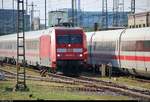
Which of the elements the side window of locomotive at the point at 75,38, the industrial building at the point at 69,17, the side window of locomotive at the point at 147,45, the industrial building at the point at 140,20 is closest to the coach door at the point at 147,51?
the side window of locomotive at the point at 147,45

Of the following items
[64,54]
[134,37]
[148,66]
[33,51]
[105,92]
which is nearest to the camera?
[105,92]

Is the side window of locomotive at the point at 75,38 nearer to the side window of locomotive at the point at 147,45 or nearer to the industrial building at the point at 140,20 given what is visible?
the side window of locomotive at the point at 147,45

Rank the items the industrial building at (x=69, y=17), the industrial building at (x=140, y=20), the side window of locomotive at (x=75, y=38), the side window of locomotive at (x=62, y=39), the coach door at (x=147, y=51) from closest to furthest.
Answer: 1. the coach door at (x=147, y=51)
2. the side window of locomotive at (x=62, y=39)
3. the side window of locomotive at (x=75, y=38)
4. the industrial building at (x=69, y=17)
5. the industrial building at (x=140, y=20)

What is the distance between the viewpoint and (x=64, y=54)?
36.3 meters

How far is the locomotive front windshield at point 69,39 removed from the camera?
36.6 metres

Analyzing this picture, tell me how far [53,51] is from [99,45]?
21.0 feet

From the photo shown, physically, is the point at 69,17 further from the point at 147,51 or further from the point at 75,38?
the point at 147,51

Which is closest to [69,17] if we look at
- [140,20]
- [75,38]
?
[140,20]

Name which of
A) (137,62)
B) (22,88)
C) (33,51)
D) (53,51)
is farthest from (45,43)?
(22,88)

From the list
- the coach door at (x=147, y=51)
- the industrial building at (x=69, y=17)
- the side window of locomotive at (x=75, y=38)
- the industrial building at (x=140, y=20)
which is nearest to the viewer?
the coach door at (x=147, y=51)

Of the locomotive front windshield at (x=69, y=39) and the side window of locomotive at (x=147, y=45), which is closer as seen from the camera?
the side window of locomotive at (x=147, y=45)

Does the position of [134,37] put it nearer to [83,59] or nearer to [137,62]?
[137,62]

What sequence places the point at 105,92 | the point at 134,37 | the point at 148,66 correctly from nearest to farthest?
the point at 105,92, the point at 148,66, the point at 134,37

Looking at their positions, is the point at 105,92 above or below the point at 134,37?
below
